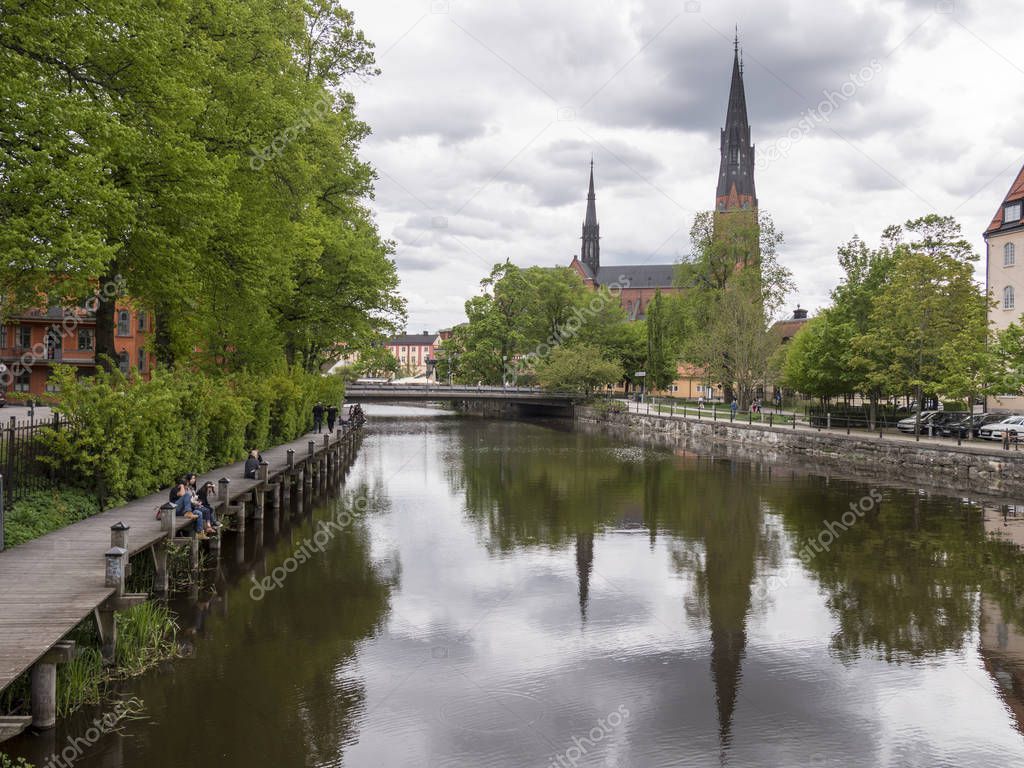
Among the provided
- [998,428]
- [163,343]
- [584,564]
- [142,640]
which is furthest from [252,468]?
[998,428]

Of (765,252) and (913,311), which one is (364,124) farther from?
(765,252)

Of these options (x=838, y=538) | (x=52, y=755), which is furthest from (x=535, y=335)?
(x=52, y=755)

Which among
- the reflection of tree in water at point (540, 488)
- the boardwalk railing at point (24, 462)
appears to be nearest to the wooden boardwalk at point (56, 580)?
the boardwalk railing at point (24, 462)

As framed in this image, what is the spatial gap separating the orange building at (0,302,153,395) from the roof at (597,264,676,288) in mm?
102589

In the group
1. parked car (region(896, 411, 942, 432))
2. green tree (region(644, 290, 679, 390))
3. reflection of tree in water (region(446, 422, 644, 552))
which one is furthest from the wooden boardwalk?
green tree (region(644, 290, 679, 390))

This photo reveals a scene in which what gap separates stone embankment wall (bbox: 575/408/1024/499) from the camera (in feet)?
99.7

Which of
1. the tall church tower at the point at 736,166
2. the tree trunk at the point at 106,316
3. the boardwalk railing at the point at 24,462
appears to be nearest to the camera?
the boardwalk railing at the point at 24,462

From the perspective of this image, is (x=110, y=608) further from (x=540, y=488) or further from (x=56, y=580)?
(x=540, y=488)

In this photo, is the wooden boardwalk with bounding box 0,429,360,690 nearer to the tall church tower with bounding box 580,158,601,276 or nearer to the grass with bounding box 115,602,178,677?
the grass with bounding box 115,602,178,677

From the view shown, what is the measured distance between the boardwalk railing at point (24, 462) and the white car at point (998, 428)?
37.7 meters

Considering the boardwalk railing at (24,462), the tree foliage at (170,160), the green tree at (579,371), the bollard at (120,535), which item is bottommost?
the bollard at (120,535)

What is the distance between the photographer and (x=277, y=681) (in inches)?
447

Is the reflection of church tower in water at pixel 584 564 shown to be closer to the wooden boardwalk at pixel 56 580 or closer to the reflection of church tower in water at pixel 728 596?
the reflection of church tower in water at pixel 728 596

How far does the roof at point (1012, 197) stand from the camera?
50.6 meters
